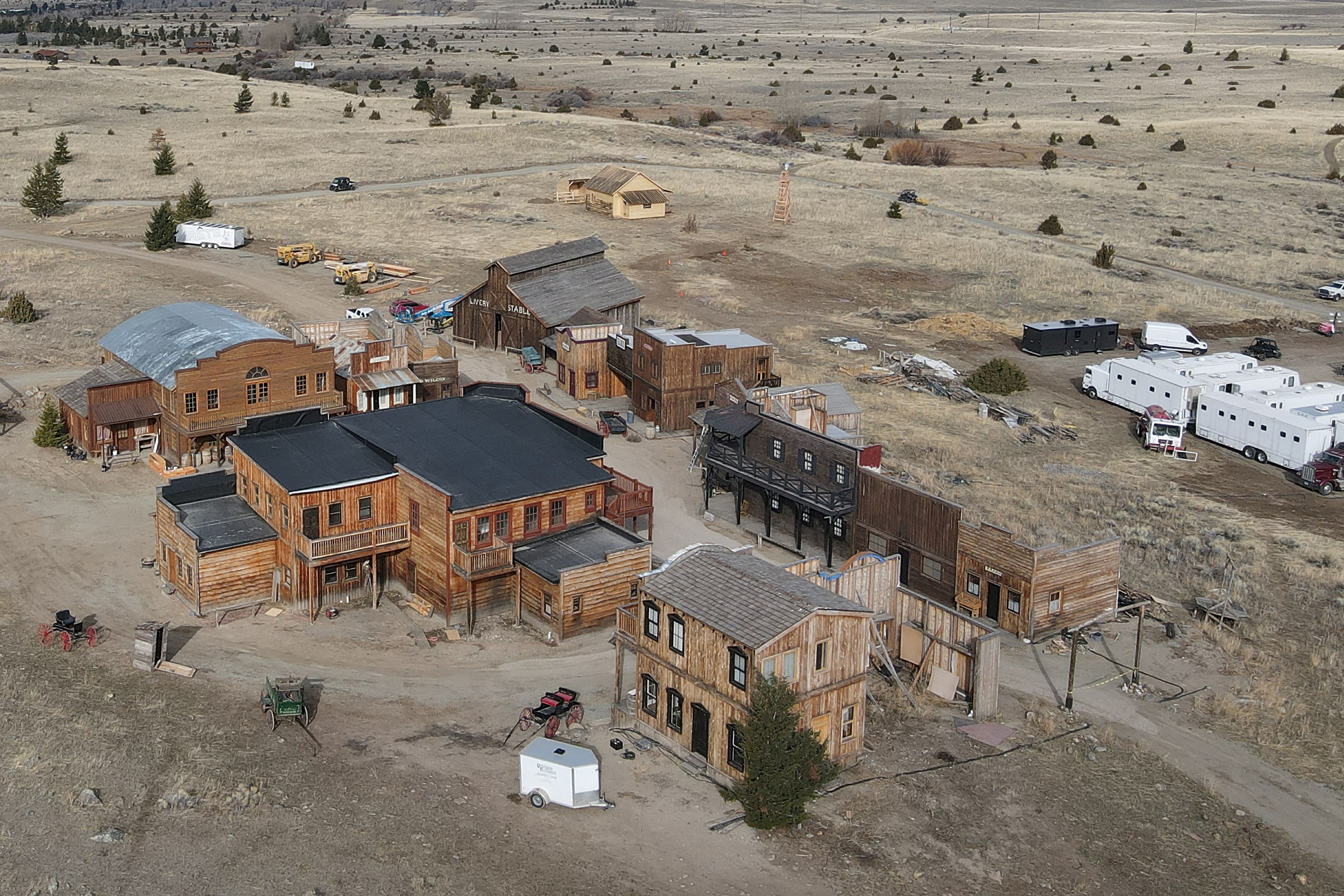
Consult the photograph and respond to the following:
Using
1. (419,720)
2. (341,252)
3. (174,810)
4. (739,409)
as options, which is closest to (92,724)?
(174,810)

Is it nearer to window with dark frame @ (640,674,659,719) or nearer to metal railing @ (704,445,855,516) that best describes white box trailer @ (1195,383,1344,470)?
metal railing @ (704,445,855,516)

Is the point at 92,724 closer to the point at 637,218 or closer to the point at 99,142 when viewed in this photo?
the point at 637,218

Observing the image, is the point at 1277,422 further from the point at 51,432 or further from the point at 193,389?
the point at 51,432

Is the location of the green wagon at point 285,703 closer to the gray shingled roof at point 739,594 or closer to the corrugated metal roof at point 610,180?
the gray shingled roof at point 739,594

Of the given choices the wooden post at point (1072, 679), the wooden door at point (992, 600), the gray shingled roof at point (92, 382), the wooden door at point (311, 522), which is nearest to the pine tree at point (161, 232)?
the gray shingled roof at point (92, 382)

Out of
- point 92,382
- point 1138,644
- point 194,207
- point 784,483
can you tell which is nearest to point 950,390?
point 784,483
